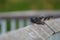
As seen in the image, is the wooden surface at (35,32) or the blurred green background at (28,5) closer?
the wooden surface at (35,32)

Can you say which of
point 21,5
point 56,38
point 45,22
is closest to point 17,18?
point 45,22

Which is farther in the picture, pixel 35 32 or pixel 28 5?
pixel 28 5

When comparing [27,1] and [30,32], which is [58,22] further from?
[27,1]

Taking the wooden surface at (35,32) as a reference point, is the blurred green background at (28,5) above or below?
below

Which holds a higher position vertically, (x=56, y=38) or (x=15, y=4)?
(x=56, y=38)
